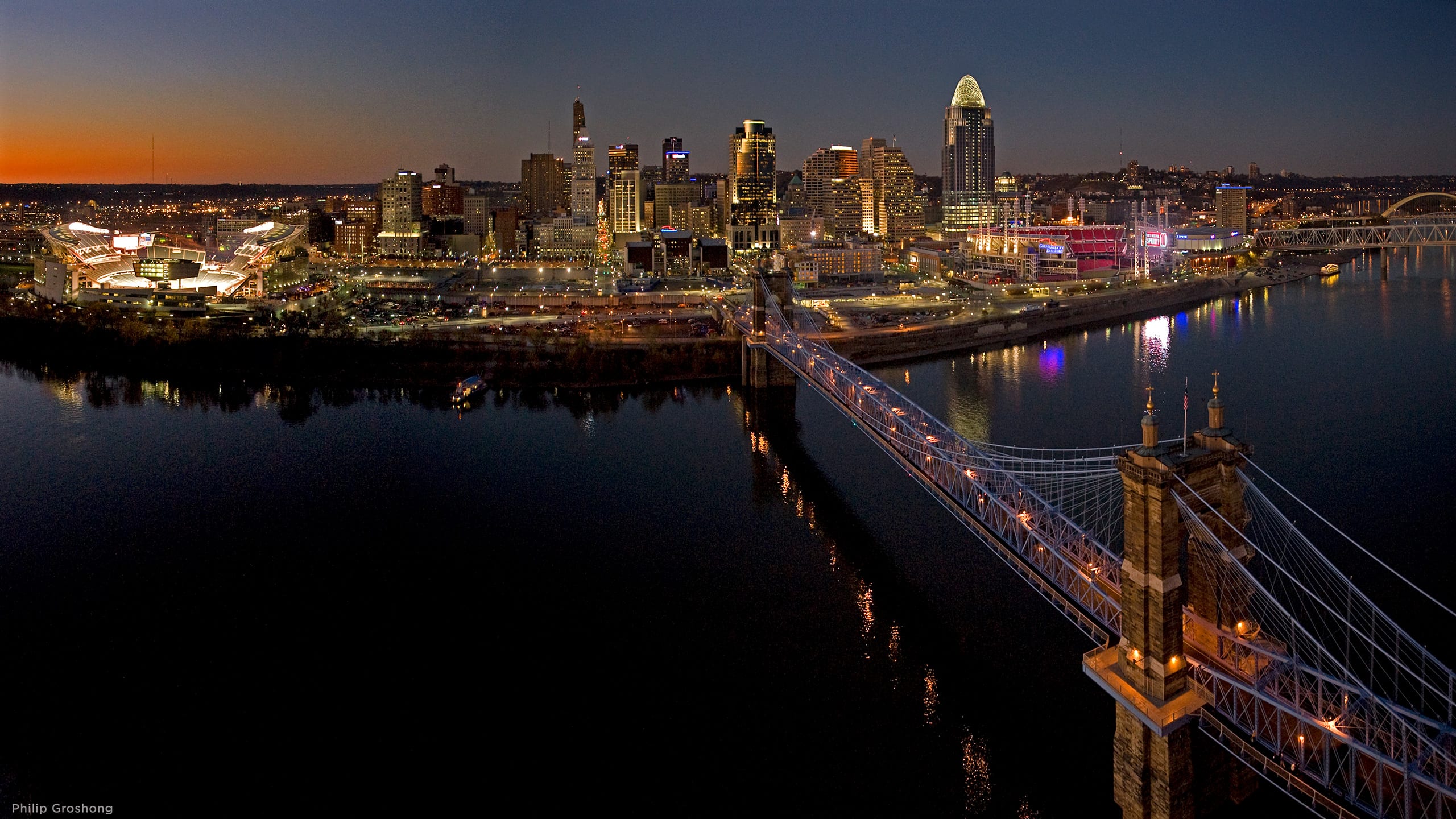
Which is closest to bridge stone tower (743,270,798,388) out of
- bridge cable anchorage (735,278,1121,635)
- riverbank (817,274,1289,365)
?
riverbank (817,274,1289,365)

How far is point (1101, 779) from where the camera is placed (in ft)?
10.2

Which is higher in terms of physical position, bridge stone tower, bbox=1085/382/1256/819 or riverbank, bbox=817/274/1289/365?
riverbank, bbox=817/274/1289/365

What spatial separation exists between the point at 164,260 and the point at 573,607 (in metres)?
15.1

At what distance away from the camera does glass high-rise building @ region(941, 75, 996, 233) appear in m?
35.6

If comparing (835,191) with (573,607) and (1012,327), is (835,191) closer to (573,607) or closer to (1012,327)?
(1012,327)

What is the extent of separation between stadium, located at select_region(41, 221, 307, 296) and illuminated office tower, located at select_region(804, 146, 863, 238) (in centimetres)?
1559

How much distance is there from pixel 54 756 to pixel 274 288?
14.4 metres

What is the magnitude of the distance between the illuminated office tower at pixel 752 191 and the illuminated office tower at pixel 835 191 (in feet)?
6.18

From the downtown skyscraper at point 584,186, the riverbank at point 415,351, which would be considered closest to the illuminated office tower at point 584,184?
the downtown skyscraper at point 584,186

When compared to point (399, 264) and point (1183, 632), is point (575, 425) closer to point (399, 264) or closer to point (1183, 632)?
point (1183, 632)

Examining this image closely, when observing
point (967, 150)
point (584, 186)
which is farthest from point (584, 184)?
point (967, 150)

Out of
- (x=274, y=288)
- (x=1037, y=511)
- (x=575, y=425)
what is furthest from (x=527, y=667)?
(x=274, y=288)

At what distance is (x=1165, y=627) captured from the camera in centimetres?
262

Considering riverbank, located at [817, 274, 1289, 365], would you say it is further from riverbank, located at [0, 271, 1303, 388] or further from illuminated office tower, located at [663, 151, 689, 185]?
illuminated office tower, located at [663, 151, 689, 185]
